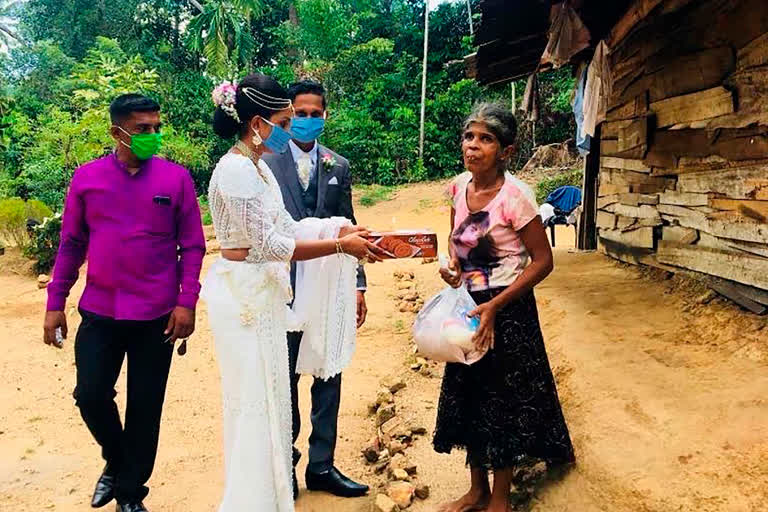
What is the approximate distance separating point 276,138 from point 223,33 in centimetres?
1697

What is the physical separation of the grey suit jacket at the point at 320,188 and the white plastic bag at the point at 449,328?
73 centimetres

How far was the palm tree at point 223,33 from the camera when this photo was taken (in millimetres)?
17641

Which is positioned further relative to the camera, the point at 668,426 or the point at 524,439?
the point at 668,426

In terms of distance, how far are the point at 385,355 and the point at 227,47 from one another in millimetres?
15785

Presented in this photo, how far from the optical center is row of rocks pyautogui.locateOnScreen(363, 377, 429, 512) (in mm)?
2986

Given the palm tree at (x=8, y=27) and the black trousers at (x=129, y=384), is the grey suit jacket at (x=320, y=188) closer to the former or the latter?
the black trousers at (x=129, y=384)

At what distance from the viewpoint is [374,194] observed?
58.0 ft

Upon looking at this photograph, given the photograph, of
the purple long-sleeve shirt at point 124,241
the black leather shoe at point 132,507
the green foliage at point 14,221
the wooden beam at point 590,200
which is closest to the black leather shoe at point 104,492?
the black leather shoe at point 132,507

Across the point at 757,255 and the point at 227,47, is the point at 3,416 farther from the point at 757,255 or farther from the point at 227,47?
the point at 227,47

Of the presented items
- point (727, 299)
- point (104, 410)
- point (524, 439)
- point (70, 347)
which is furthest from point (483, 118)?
point (70, 347)

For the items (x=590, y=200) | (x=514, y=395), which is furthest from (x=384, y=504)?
(x=590, y=200)

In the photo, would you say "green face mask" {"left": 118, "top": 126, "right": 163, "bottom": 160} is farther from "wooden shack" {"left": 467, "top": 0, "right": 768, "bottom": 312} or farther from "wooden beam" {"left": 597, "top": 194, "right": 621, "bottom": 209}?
"wooden beam" {"left": 597, "top": 194, "right": 621, "bottom": 209}

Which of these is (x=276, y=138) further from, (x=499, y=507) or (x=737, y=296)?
(x=737, y=296)

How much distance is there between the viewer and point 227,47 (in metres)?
18.9
